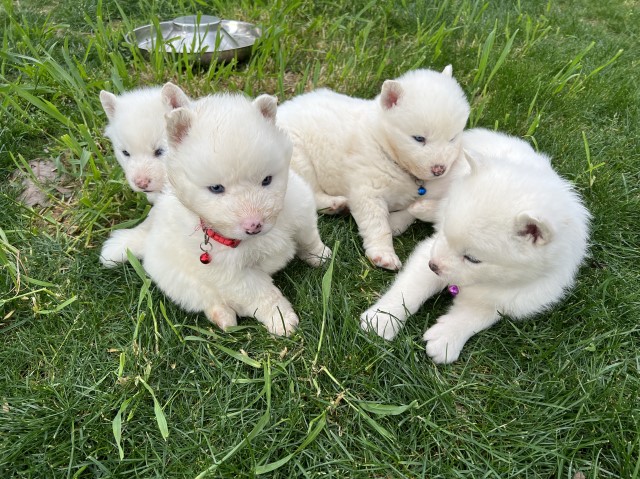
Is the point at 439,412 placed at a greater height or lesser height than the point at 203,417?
greater

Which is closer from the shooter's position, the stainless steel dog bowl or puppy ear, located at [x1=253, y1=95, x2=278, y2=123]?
puppy ear, located at [x1=253, y1=95, x2=278, y2=123]

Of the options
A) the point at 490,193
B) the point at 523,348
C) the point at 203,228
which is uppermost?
the point at 490,193

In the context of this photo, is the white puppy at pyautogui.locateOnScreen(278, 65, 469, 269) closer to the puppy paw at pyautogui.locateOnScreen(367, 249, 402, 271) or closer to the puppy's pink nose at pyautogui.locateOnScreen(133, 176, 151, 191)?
the puppy paw at pyautogui.locateOnScreen(367, 249, 402, 271)

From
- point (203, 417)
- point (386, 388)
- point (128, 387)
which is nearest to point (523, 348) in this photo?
point (386, 388)

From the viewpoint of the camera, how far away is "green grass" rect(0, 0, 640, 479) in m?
2.20

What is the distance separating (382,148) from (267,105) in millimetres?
1365

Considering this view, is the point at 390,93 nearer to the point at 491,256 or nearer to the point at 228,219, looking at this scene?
the point at 491,256

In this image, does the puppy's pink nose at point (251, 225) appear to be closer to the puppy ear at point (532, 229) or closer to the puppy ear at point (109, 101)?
the puppy ear at point (532, 229)

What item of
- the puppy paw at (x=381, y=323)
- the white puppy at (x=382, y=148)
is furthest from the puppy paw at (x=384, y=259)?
the puppy paw at (x=381, y=323)

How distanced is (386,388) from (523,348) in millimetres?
792

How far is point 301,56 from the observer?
5070 millimetres

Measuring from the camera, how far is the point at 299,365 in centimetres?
257

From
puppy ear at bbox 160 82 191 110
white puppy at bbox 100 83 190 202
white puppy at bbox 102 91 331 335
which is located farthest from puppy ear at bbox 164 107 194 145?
white puppy at bbox 100 83 190 202

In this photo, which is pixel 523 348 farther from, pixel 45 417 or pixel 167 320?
pixel 45 417
